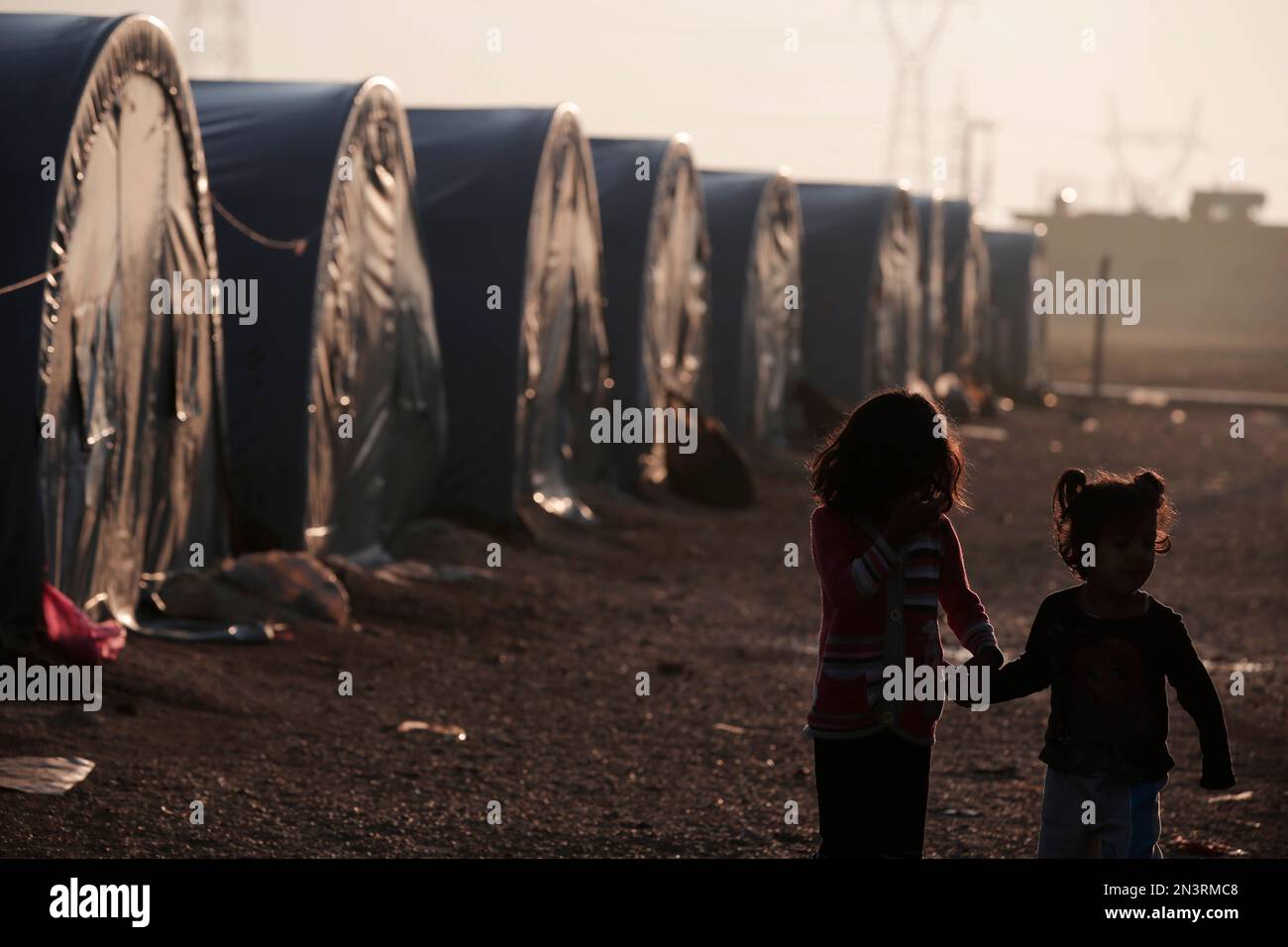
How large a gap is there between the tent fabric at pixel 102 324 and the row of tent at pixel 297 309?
1 cm

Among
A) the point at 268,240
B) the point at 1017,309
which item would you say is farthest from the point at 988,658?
the point at 1017,309

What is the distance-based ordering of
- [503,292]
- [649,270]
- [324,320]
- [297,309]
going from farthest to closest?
[649,270] < [503,292] < [324,320] < [297,309]

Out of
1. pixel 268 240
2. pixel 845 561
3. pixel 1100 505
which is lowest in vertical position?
pixel 845 561

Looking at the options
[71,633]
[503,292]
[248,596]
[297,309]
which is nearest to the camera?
[71,633]

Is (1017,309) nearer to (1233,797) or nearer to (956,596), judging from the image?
(1233,797)

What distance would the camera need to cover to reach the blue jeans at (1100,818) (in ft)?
12.6

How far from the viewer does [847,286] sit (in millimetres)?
23297

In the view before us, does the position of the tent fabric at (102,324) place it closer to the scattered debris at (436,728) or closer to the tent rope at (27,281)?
the tent rope at (27,281)

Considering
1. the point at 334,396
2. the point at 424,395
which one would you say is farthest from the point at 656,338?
the point at 334,396

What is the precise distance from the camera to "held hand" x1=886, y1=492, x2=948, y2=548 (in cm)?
391

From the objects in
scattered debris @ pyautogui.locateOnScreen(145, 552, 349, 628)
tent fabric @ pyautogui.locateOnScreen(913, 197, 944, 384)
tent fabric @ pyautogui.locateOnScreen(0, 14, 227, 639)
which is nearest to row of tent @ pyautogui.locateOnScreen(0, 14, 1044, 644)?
tent fabric @ pyautogui.locateOnScreen(0, 14, 227, 639)

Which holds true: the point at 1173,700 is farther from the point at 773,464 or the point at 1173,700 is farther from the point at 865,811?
the point at 773,464

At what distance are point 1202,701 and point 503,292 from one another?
9145 millimetres

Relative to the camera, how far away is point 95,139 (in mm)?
7957
